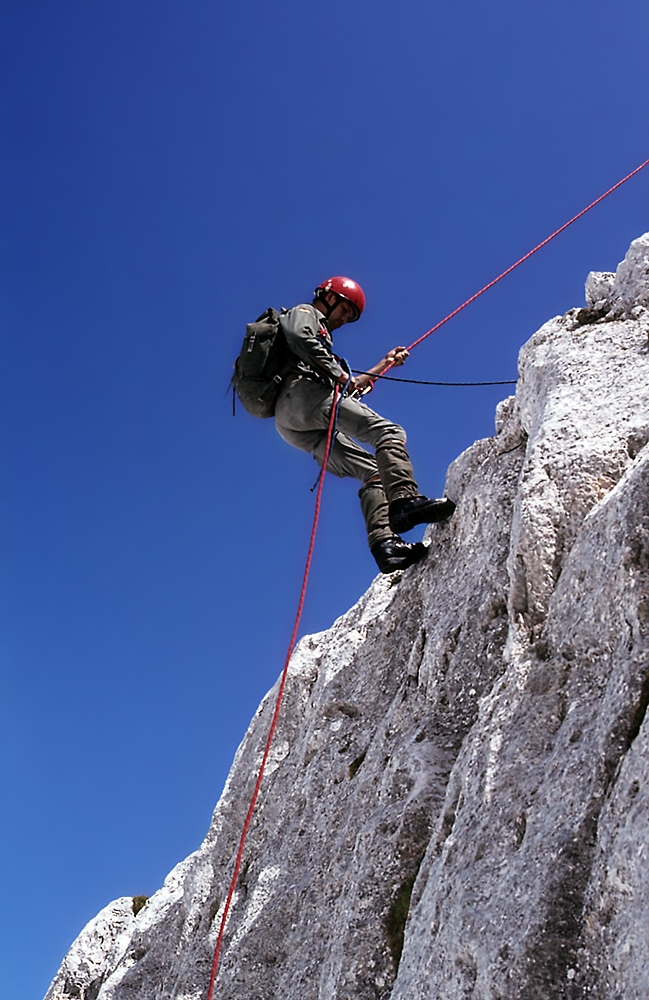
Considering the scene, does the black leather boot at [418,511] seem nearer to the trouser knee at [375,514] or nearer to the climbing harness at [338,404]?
the trouser knee at [375,514]

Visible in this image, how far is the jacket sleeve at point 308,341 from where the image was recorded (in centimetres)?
1052

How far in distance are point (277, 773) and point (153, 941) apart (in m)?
4.65

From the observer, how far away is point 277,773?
1127 cm

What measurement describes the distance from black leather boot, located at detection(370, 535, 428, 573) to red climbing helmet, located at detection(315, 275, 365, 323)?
3604 mm

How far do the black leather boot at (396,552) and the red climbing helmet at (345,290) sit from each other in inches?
142

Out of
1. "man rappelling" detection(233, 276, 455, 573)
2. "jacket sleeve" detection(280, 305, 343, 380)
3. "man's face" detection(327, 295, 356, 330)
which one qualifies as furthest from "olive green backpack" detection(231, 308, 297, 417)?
"man's face" detection(327, 295, 356, 330)

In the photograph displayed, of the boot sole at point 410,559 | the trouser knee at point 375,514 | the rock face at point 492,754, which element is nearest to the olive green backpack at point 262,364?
the trouser knee at point 375,514

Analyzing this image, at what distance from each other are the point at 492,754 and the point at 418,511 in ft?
13.3

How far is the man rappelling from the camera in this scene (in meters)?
10.1

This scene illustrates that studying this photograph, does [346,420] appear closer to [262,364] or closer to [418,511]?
[262,364]

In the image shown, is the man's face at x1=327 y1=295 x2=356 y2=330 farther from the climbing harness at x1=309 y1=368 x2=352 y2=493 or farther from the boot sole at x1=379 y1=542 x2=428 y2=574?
the boot sole at x1=379 y1=542 x2=428 y2=574

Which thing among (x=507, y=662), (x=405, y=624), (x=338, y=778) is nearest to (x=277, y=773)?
(x=338, y=778)

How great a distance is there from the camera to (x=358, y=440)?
36.0 ft

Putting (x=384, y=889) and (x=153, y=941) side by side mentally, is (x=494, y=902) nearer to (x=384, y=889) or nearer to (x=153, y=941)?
(x=384, y=889)
